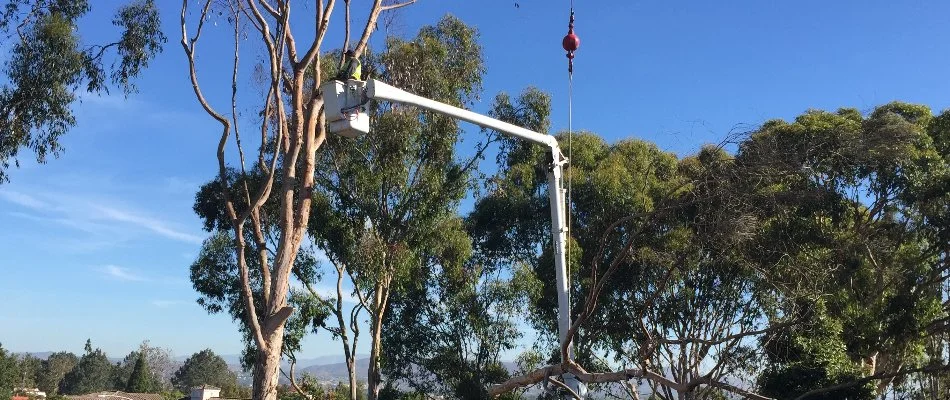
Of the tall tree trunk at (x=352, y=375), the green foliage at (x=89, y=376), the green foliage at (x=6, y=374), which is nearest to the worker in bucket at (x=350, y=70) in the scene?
the tall tree trunk at (x=352, y=375)

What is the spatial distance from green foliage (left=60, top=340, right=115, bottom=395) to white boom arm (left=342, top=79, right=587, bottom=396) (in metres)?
84.3

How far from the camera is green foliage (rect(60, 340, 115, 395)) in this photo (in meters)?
81.4

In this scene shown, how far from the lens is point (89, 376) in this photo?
81.9 meters

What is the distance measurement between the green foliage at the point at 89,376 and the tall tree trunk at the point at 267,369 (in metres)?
80.5

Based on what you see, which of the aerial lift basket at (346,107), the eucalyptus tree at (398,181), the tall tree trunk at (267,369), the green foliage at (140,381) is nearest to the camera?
the aerial lift basket at (346,107)

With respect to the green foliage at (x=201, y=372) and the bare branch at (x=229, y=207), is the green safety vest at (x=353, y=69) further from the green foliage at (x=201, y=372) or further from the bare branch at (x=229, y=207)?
the green foliage at (x=201, y=372)

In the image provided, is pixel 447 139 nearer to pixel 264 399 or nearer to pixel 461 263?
pixel 461 263

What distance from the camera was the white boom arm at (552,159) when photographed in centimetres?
596

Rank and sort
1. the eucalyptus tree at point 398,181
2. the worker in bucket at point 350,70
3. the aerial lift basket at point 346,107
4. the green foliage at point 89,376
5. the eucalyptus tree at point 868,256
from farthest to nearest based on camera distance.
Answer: the green foliage at point 89,376
the eucalyptus tree at point 398,181
the eucalyptus tree at point 868,256
the worker in bucket at point 350,70
the aerial lift basket at point 346,107

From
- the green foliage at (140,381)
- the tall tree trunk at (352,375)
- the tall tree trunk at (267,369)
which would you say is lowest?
the tall tree trunk at (267,369)

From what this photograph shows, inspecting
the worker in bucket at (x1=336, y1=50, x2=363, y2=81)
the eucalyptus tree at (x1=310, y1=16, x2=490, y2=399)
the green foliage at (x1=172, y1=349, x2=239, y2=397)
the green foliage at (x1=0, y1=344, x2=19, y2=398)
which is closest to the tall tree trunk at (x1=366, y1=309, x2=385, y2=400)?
the eucalyptus tree at (x1=310, y1=16, x2=490, y2=399)

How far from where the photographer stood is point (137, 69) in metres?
12.4

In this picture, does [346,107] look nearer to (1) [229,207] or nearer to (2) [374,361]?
(1) [229,207]

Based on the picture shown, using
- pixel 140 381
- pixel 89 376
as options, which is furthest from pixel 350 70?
pixel 89 376
